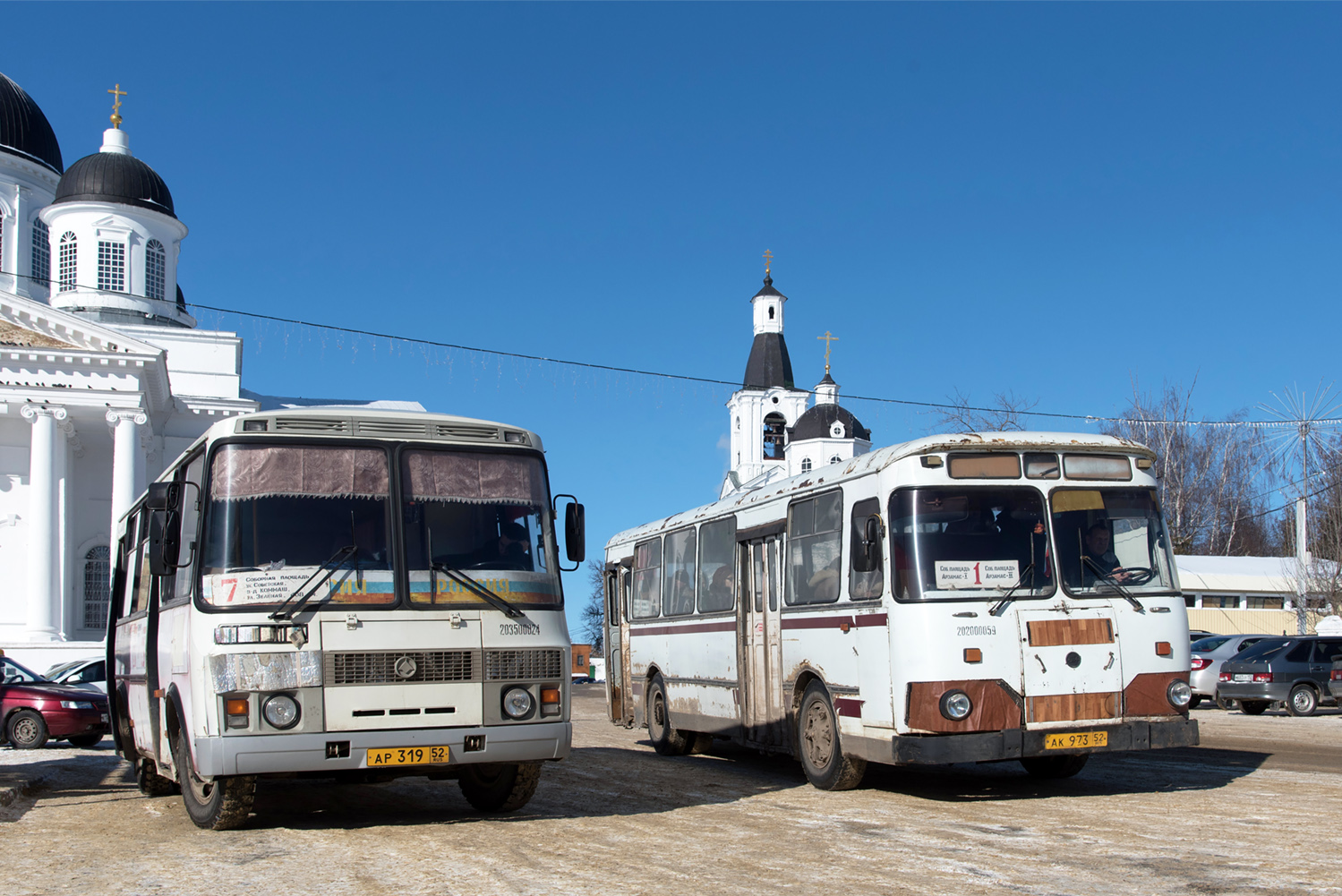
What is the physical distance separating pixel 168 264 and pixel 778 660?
43483 millimetres

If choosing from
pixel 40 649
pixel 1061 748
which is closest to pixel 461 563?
pixel 1061 748

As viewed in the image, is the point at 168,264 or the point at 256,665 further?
the point at 168,264

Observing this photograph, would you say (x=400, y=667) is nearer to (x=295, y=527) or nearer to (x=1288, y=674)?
(x=295, y=527)

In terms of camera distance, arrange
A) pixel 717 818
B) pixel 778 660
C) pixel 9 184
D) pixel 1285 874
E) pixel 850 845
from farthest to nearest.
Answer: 1. pixel 9 184
2. pixel 778 660
3. pixel 717 818
4. pixel 850 845
5. pixel 1285 874

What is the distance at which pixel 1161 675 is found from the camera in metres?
10.3

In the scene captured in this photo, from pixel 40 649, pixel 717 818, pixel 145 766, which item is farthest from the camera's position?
pixel 40 649

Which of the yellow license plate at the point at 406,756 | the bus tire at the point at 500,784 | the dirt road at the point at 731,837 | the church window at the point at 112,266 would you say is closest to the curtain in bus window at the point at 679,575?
the dirt road at the point at 731,837

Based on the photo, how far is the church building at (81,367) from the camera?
3831cm

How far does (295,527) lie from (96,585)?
38.9 m

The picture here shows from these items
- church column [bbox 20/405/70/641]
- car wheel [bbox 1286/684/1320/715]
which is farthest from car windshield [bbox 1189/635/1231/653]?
church column [bbox 20/405/70/641]

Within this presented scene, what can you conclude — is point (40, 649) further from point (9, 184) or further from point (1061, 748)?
point (1061, 748)

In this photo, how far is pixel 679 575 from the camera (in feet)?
51.4

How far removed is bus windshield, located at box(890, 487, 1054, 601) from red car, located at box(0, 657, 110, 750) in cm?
1495

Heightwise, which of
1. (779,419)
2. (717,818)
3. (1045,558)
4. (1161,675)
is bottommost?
(717,818)
